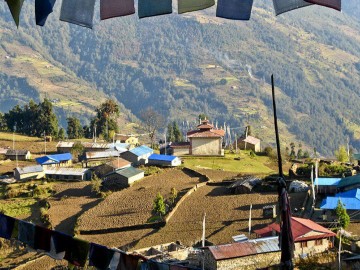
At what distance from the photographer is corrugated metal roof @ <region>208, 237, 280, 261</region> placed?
863 inches

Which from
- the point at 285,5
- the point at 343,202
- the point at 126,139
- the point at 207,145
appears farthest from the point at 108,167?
the point at 285,5

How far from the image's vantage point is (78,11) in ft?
32.3

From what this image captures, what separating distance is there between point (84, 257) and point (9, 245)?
21.7 meters

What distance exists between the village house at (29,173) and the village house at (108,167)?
3.72 meters

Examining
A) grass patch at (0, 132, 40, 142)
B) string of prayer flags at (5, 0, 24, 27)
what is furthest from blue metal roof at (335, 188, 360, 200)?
grass patch at (0, 132, 40, 142)

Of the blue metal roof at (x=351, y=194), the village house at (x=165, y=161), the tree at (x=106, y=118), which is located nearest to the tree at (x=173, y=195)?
the blue metal roof at (x=351, y=194)

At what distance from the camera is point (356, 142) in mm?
197750

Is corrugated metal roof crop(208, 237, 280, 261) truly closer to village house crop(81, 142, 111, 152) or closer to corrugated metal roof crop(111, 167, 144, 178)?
corrugated metal roof crop(111, 167, 144, 178)

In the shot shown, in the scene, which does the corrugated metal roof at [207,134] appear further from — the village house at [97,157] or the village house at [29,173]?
the village house at [29,173]

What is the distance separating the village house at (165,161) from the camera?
153ft

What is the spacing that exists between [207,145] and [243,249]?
1186 inches

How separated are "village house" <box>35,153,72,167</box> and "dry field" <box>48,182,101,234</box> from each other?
5.23 meters

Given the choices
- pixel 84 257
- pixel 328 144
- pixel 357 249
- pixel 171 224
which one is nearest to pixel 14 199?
pixel 171 224

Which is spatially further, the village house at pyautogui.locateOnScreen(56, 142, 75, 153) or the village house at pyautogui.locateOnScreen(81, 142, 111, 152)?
the village house at pyautogui.locateOnScreen(56, 142, 75, 153)
